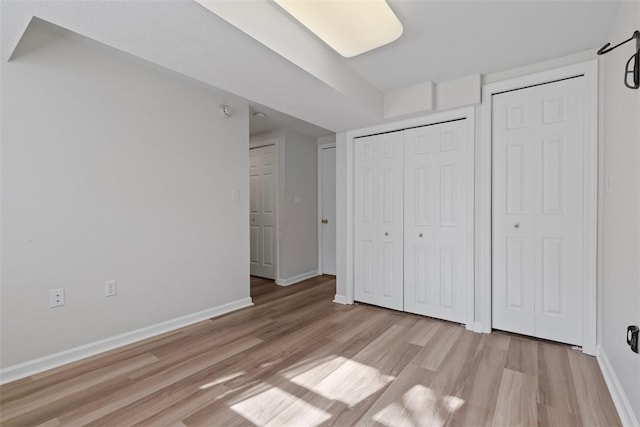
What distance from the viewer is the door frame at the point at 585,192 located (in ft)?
6.93

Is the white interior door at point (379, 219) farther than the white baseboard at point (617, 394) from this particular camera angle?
Yes

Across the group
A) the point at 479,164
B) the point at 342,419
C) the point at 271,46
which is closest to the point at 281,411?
the point at 342,419

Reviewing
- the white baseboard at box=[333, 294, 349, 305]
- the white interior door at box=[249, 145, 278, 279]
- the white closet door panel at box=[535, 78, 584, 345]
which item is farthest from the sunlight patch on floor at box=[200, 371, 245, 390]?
the white interior door at box=[249, 145, 278, 279]

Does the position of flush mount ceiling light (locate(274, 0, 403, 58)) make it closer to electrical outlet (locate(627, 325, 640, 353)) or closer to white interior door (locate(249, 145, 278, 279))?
electrical outlet (locate(627, 325, 640, 353))

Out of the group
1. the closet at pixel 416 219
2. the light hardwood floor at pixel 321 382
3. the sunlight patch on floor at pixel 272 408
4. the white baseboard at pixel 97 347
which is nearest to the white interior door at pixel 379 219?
the closet at pixel 416 219

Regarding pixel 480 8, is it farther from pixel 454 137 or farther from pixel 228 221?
pixel 228 221

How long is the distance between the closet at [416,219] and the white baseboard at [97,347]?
171cm

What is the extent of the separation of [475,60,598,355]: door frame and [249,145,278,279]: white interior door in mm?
2778

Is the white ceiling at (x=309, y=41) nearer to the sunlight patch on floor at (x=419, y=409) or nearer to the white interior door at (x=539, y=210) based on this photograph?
the white interior door at (x=539, y=210)

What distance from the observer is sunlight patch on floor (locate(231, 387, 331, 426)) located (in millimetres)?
1492

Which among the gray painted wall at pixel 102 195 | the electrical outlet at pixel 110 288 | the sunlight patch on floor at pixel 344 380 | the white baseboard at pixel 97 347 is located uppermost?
the gray painted wall at pixel 102 195

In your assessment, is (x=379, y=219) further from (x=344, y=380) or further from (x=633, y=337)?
(x=633, y=337)

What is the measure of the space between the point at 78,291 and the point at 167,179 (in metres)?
1.07

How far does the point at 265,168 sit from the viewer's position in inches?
180
